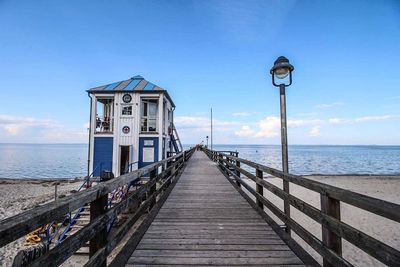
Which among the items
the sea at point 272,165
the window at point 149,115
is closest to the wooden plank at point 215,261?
the window at point 149,115

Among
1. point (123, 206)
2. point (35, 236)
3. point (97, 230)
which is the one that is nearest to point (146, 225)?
point (123, 206)

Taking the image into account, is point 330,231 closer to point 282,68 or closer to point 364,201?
point 364,201

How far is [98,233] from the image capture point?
6.69 feet

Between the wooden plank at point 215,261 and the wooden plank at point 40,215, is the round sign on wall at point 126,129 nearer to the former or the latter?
the wooden plank at point 215,261

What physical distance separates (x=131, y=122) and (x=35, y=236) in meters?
7.26

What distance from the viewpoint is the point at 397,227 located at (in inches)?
379

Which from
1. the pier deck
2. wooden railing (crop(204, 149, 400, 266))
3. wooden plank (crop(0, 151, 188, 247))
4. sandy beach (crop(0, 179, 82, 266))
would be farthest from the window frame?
wooden railing (crop(204, 149, 400, 266))

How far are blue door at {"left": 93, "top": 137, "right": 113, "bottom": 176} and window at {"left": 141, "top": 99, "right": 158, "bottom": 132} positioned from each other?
2.31 metres

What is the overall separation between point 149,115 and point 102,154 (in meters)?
3.86

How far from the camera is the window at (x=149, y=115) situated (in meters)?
13.9

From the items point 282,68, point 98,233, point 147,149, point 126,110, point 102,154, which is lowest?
point 98,233

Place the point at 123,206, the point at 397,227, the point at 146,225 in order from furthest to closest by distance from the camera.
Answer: the point at 397,227
the point at 146,225
the point at 123,206

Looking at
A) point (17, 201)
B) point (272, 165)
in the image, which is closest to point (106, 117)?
point (17, 201)

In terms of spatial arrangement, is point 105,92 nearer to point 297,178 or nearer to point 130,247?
point 130,247
